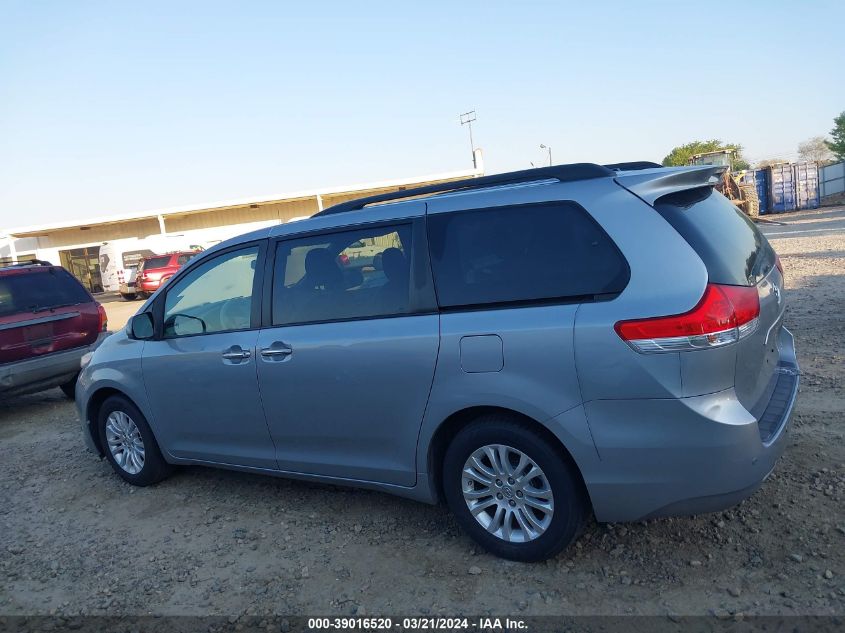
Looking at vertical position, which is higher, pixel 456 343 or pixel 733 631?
pixel 456 343

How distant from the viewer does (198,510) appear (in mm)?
4590

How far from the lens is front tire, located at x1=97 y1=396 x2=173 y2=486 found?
497cm

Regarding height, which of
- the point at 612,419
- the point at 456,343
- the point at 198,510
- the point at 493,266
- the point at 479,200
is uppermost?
the point at 479,200

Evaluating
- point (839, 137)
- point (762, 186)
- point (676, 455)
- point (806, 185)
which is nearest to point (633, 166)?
point (676, 455)

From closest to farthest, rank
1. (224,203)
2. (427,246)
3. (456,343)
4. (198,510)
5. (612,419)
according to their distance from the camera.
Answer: (612,419) → (456,343) → (427,246) → (198,510) → (224,203)

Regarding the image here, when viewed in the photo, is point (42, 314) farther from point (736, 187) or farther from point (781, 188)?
point (781, 188)

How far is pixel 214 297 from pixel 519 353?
2.37 meters

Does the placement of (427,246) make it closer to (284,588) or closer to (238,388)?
(238,388)

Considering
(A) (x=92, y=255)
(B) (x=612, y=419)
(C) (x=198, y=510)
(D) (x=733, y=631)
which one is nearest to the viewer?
(D) (x=733, y=631)

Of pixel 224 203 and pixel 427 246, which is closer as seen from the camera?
pixel 427 246

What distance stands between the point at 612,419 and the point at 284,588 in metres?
1.85

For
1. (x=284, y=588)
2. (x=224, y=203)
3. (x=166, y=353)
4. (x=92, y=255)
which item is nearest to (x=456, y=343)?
(x=284, y=588)

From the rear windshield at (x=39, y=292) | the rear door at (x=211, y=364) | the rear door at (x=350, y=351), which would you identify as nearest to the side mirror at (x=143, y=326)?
the rear door at (x=211, y=364)

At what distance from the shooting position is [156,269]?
25.1m
